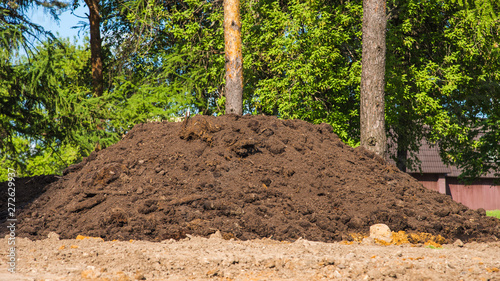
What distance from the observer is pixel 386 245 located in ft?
16.6

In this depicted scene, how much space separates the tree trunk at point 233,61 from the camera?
9.91 metres

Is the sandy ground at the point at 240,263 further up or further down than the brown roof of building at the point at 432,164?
further down

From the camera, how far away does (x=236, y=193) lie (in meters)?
5.57

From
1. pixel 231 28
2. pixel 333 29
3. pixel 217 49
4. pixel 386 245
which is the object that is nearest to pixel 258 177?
pixel 386 245

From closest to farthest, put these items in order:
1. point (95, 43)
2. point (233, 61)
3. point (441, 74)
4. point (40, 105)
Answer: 1. point (233, 61)
2. point (40, 105)
3. point (441, 74)
4. point (95, 43)

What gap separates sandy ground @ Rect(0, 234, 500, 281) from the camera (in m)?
3.48

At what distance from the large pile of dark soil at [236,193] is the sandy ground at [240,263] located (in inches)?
29.4

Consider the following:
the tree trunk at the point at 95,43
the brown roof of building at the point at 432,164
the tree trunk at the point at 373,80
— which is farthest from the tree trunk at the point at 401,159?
the tree trunk at the point at 95,43

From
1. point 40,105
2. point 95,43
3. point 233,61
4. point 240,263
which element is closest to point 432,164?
point 233,61

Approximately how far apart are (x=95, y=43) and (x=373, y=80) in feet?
31.5

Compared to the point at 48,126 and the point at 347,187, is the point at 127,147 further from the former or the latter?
the point at 48,126

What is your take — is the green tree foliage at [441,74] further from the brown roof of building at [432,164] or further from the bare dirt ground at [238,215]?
the brown roof of building at [432,164]

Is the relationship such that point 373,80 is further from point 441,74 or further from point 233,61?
point 441,74

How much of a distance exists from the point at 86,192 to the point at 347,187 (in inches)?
151
